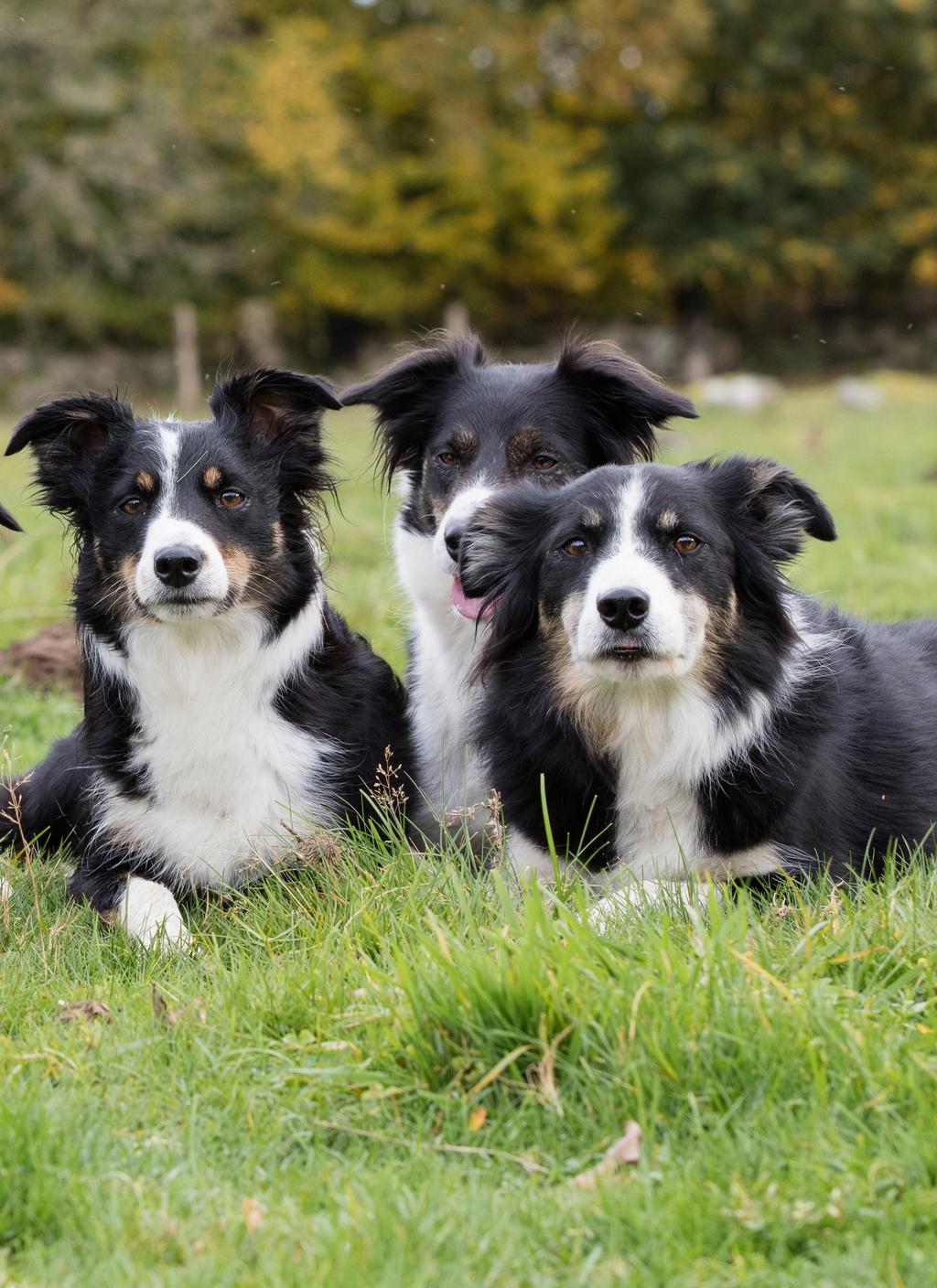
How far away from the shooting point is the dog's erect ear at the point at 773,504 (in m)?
4.28

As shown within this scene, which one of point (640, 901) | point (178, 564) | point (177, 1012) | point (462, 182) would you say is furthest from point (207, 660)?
point (462, 182)

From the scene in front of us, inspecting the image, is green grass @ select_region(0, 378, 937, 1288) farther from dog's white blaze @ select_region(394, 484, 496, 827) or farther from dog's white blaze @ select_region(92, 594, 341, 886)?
dog's white blaze @ select_region(394, 484, 496, 827)

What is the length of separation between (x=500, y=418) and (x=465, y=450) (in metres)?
0.17

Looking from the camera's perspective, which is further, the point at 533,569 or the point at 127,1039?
the point at 533,569

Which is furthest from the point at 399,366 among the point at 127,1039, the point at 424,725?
the point at 127,1039

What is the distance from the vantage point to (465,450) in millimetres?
5129

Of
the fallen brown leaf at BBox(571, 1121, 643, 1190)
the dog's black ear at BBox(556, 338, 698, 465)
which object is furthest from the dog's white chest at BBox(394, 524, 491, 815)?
the fallen brown leaf at BBox(571, 1121, 643, 1190)

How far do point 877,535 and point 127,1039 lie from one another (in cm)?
856

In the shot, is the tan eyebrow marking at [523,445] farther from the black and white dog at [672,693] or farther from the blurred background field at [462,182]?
the blurred background field at [462,182]

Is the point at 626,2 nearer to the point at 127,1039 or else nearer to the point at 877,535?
the point at 877,535

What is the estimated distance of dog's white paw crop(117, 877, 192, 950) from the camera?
162 inches

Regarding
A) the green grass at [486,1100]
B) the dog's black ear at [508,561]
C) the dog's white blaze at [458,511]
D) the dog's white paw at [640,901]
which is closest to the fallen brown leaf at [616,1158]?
the green grass at [486,1100]

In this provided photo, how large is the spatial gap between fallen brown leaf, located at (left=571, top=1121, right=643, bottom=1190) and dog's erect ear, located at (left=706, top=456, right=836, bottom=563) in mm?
2024

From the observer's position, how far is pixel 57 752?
537cm
